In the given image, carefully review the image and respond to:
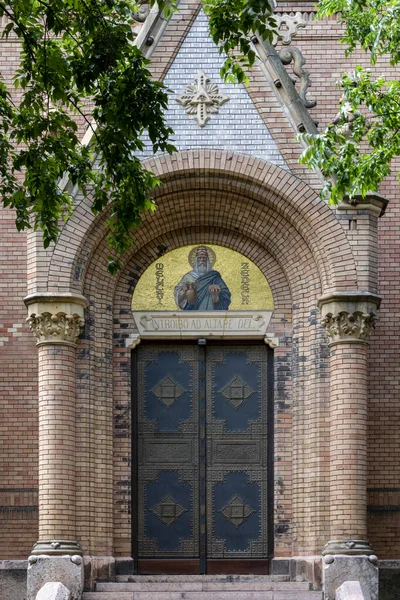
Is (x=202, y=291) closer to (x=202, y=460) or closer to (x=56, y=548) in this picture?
(x=202, y=460)

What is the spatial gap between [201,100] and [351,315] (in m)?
3.50

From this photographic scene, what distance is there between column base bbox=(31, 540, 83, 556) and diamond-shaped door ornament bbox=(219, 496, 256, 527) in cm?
237

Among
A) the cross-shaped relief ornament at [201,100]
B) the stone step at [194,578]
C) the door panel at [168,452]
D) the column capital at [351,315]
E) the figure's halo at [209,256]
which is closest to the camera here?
the column capital at [351,315]

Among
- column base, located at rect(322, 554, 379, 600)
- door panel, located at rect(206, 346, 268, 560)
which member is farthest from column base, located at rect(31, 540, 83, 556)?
column base, located at rect(322, 554, 379, 600)

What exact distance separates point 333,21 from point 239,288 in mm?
4104

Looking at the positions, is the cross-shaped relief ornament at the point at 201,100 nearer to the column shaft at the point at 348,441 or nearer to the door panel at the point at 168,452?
the door panel at the point at 168,452

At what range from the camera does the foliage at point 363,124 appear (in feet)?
67.0

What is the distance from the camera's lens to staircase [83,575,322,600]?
21109 mm

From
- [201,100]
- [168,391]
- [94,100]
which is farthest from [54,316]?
[94,100]

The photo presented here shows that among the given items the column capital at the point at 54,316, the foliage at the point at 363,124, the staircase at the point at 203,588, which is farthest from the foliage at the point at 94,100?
the staircase at the point at 203,588

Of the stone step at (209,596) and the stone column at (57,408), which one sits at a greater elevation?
the stone column at (57,408)

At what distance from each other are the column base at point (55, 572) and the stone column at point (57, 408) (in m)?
0.29

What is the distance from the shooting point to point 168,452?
76.4ft

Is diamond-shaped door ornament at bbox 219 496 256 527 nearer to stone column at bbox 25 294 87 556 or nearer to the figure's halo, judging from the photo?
stone column at bbox 25 294 87 556
